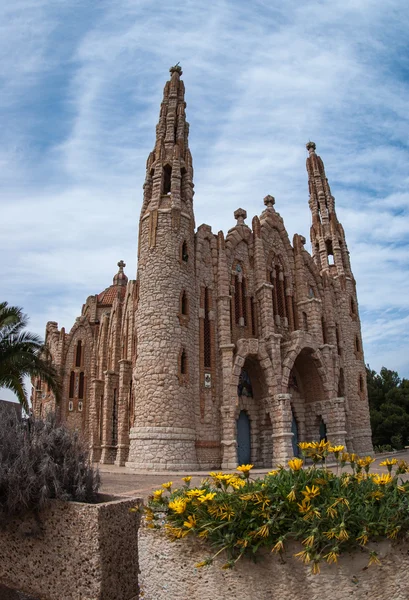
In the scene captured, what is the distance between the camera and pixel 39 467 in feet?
16.1

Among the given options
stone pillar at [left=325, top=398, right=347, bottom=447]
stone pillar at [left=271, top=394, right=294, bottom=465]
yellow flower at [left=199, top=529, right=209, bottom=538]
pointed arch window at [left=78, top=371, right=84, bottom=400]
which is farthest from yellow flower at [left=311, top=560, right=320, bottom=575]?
pointed arch window at [left=78, top=371, right=84, bottom=400]

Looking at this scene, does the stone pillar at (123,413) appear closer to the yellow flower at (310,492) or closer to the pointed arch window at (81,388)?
the pointed arch window at (81,388)

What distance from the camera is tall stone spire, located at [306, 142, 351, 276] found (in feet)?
92.3

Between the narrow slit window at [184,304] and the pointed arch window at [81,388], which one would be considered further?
the pointed arch window at [81,388]

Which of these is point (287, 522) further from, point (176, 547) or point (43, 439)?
point (43, 439)

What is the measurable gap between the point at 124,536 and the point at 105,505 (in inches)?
17.3

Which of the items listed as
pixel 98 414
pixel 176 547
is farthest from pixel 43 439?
pixel 98 414

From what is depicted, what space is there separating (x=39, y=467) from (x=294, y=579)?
2.76 meters

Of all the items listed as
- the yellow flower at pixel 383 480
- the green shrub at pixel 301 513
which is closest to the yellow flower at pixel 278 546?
the green shrub at pixel 301 513

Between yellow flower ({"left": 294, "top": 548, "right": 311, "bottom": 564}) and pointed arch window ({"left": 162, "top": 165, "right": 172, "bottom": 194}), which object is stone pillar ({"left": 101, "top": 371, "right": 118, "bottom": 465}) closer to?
pointed arch window ({"left": 162, "top": 165, "right": 172, "bottom": 194})

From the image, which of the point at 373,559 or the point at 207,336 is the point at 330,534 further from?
the point at 207,336

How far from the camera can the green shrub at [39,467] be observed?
4.75 m

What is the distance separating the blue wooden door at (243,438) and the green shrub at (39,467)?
14605mm

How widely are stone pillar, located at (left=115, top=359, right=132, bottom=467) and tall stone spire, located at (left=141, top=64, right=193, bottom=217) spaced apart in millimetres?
7326
